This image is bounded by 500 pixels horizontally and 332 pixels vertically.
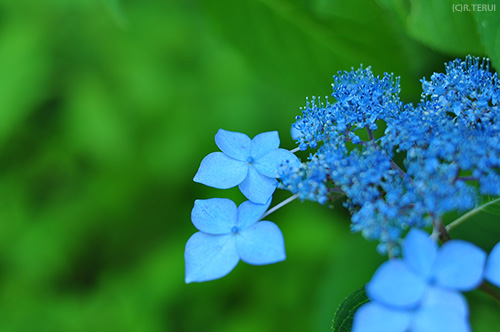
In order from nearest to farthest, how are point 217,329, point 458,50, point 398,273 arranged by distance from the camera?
1. point 398,273
2. point 458,50
3. point 217,329

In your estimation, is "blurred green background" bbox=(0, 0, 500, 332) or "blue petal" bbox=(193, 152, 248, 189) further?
"blurred green background" bbox=(0, 0, 500, 332)

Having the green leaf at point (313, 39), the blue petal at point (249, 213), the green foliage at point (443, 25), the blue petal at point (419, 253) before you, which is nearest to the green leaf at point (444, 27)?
the green foliage at point (443, 25)

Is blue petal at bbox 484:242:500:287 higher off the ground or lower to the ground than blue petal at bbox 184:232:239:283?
higher

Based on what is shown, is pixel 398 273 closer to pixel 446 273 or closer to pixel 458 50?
pixel 446 273

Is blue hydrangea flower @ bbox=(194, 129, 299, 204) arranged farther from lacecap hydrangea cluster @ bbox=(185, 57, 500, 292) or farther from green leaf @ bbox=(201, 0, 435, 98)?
green leaf @ bbox=(201, 0, 435, 98)

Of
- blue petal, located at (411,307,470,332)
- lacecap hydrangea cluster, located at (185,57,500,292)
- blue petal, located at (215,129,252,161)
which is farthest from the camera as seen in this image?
blue petal, located at (215,129,252,161)

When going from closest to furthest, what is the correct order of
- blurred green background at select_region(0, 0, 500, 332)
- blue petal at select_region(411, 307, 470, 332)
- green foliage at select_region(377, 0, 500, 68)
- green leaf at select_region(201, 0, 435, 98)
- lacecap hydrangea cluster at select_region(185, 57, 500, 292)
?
1. blue petal at select_region(411, 307, 470, 332)
2. lacecap hydrangea cluster at select_region(185, 57, 500, 292)
3. green foliage at select_region(377, 0, 500, 68)
4. green leaf at select_region(201, 0, 435, 98)
5. blurred green background at select_region(0, 0, 500, 332)

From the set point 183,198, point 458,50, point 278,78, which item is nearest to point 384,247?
point 458,50

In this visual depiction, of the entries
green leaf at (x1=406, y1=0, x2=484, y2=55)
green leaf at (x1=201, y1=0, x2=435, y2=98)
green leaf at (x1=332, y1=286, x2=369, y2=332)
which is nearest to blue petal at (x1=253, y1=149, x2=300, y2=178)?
green leaf at (x1=332, y1=286, x2=369, y2=332)
